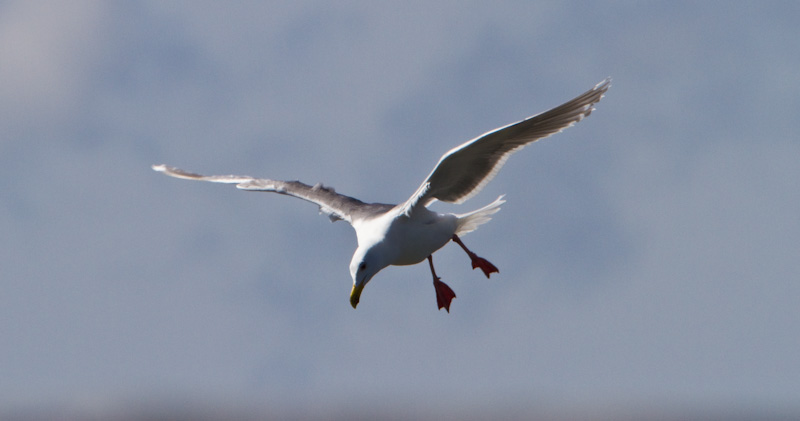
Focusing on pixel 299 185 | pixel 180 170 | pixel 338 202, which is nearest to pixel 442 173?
pixel 338 202

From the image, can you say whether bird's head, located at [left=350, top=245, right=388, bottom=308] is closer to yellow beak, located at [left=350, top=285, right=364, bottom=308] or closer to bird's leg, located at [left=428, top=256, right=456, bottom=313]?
yellow beak, located at [left=350, top=285, right=364, bottom=308]

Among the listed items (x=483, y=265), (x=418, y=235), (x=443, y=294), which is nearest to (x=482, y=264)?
(x=483, y=265)

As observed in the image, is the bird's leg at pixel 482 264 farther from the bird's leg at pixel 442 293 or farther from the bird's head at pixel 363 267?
the bird's head at pixel 363 267

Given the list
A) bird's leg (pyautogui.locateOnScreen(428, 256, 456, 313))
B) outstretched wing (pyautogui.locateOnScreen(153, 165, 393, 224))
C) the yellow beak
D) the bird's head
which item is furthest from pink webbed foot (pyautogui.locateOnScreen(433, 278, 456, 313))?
the yellow beak

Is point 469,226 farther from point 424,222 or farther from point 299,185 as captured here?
point 299,185

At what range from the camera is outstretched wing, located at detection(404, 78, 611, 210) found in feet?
40.6

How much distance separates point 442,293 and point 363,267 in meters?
3.18

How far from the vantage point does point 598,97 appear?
12562 millimetres

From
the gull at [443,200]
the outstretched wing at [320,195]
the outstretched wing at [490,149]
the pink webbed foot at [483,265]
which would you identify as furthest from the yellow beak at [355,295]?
the pink webbed foot at [483,265]

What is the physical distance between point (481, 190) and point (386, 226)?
1.51 m

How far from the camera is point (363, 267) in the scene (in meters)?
12.6

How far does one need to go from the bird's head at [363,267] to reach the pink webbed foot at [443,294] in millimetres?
2721

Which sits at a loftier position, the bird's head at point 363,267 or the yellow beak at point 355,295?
the bird's head at point 363,267

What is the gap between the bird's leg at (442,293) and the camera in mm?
15273
